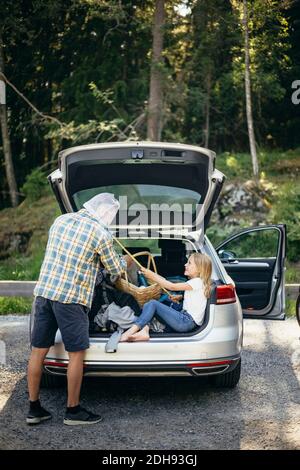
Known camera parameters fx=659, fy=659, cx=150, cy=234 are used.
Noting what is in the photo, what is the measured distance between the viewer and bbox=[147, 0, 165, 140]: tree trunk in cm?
1861

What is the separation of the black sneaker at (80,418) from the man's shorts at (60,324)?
50 cm

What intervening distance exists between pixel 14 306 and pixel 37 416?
557 cm

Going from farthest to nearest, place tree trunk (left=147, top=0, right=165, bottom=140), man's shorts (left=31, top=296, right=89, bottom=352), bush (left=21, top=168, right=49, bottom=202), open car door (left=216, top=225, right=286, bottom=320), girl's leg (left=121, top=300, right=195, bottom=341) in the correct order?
bush (left=21, top=168, right=49, bottom=202)
tree trunk (left=147, top=0, right=165, bottom=140)
open car door (left=216, top=225, right=286, bottom=320)
girl's leg (left=121, top=300, right=195, bottom=341)
man's shorts (left=31, top=296, right=89, bottom=352)

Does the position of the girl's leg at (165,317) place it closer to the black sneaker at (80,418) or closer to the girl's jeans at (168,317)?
the girl's jeans at (168,317)

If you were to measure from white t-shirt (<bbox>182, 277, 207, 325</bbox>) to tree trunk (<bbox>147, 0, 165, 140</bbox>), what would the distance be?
521 inches

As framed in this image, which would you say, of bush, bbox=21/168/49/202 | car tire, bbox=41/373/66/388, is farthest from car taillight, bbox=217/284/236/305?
bush, bbox=21/168/49/202

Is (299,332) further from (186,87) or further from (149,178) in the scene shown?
(186,87)

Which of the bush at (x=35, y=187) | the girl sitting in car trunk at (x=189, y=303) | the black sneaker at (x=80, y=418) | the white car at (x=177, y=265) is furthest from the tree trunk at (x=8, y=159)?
the black sneaker at (x=80, y=418)

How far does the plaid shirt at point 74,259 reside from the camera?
504 centimetres

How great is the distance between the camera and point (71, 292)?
502 cm

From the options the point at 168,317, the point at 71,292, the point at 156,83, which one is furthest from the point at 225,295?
the point at 156,83

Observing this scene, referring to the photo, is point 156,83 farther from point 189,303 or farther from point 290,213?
point 189,303

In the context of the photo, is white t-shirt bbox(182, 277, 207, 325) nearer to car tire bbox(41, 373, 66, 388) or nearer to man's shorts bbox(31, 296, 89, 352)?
man's shorts bbox(31, 296, 89, 352)
